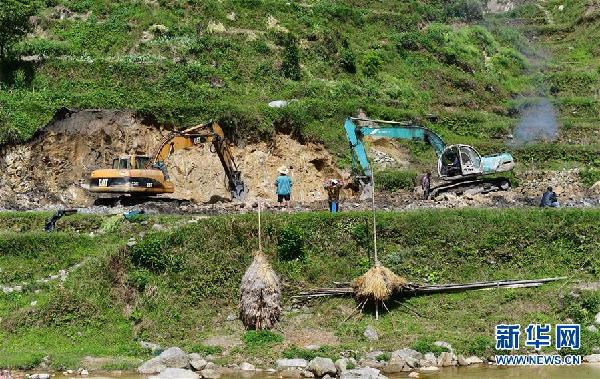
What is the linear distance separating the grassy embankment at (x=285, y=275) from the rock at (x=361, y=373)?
1.41 meters

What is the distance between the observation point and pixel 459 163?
94.0 ft

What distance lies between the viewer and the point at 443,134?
3556 cm

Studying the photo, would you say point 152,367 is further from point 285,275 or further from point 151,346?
point 285,275

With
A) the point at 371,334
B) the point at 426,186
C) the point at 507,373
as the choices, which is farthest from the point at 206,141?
the point at 507,373

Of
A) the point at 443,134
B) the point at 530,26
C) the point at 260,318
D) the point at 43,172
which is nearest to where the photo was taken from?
the point at 260,318

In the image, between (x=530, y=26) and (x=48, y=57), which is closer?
(x=48, y=57)

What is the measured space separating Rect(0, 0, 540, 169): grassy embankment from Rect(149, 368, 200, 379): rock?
15.8 metres

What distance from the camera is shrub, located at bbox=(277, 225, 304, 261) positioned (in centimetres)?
2277

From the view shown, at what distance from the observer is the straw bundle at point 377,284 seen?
21.0m

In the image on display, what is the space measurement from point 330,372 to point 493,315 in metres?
5.11

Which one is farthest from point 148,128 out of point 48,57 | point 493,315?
point 493,315

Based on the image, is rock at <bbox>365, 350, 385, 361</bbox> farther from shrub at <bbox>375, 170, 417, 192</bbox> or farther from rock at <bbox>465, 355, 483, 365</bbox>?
shrub at <bbox>375, 170, 417, 192</bbox>

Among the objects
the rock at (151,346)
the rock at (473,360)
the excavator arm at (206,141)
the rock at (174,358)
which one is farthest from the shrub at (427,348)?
the excavator arm at (206,141)

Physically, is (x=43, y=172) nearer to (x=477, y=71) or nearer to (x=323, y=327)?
(x=323, y=327)
